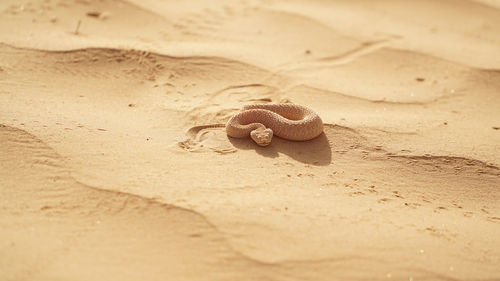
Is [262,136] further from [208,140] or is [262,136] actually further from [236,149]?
[208,140]

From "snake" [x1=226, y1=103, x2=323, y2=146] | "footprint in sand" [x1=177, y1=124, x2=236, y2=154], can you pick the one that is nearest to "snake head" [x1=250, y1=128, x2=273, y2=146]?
"snake" [x1=226, y1=103, x2=323, y2=146]

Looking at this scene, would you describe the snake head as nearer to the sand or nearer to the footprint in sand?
the sand

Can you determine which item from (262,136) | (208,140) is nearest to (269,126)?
(262,136)

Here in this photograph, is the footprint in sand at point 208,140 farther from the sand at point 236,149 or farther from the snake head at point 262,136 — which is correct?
the snake head at point 262,136

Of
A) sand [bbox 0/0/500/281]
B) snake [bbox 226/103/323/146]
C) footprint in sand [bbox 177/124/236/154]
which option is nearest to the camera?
sand [bbox 0/0/500/281]

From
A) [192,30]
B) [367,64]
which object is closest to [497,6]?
[367,64]

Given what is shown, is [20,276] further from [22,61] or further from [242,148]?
[22,61]

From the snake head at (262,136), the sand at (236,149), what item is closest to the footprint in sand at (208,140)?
the sand at (236,149)
